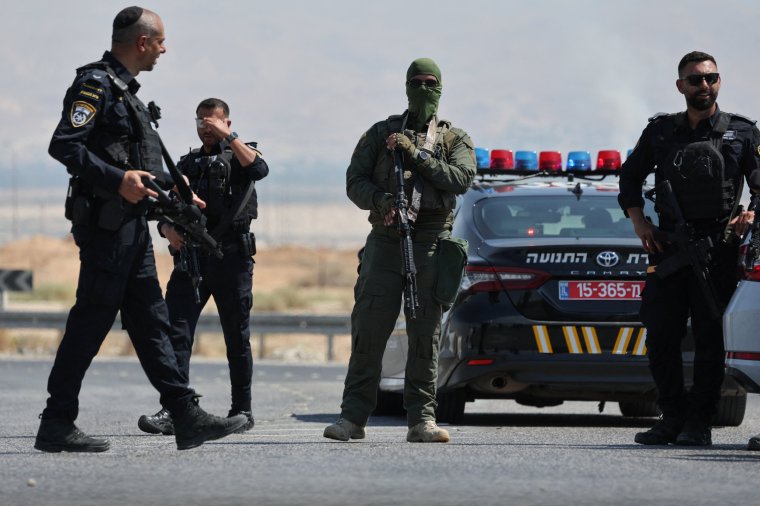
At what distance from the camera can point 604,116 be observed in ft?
513

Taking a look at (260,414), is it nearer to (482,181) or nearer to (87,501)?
(482,181)

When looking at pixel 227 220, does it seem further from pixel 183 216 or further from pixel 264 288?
pixel 264 288

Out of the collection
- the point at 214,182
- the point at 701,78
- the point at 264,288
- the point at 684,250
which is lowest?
the point at 264,288

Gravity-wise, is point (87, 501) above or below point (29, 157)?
below

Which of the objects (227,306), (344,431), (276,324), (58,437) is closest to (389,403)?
(227,306)

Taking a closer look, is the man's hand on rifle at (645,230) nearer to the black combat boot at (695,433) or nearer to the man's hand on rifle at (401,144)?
the black combat boot at (695,433)

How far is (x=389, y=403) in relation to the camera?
1139 centimetres

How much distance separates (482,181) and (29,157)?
7093 inches

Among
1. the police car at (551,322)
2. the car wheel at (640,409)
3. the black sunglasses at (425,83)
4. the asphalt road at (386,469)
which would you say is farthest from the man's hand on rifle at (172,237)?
the car wheel at (640,409)

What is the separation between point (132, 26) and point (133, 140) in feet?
1.68

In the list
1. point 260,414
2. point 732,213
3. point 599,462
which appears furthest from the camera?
point 260,414

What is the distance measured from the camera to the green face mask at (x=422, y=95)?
28.3 ft

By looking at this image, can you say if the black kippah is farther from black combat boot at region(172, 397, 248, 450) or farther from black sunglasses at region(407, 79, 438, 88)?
black combat boot at region(172, 397, 248, 450)

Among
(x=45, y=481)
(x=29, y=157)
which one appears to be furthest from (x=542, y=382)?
(x=29, y=157)
